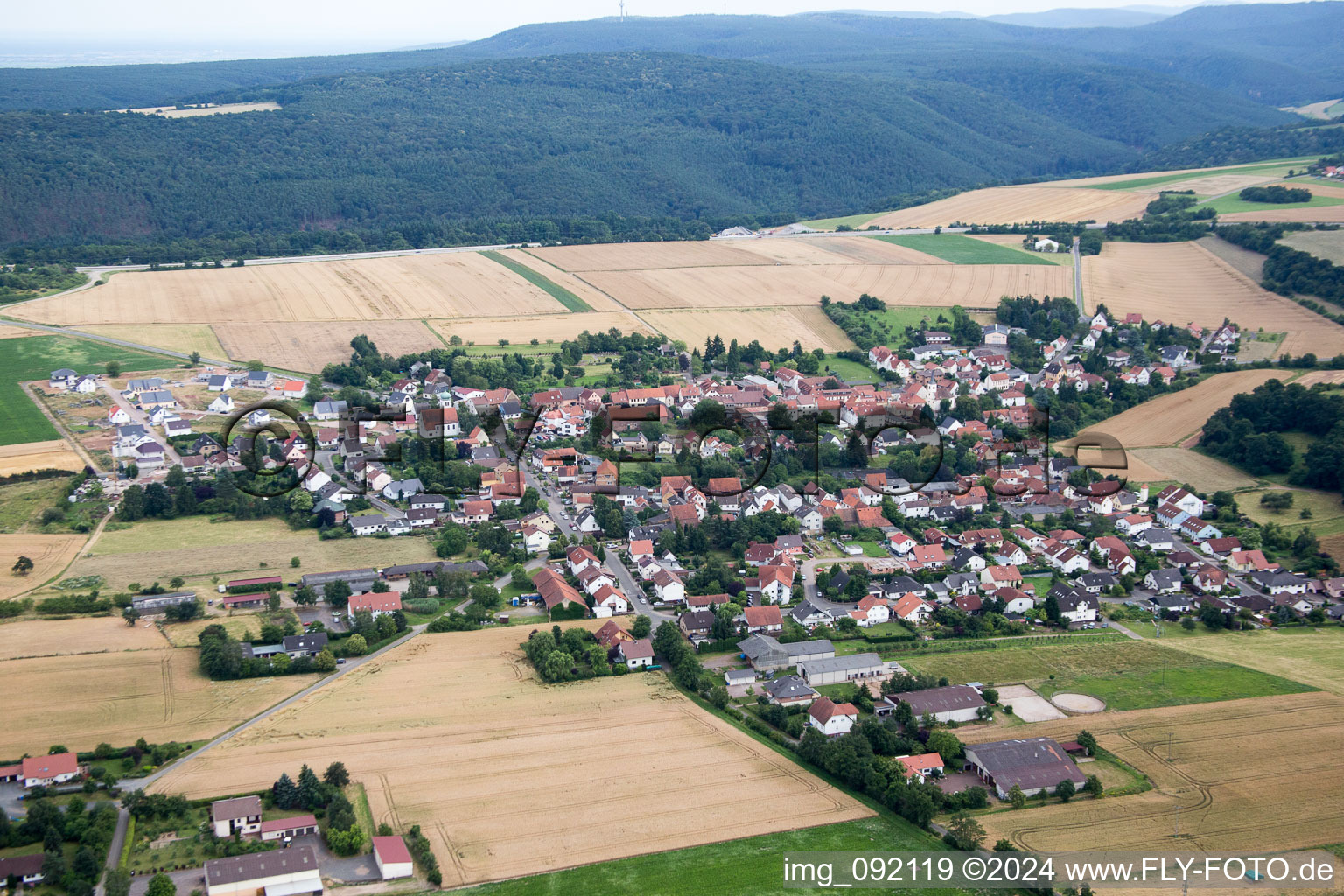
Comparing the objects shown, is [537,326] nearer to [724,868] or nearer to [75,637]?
[75,637]

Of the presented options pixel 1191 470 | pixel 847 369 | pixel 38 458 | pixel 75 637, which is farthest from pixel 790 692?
pixel 847 369

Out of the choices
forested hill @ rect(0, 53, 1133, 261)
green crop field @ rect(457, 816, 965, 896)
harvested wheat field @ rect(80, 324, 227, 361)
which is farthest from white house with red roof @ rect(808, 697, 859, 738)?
forested hill @ rect(0, 53, 1133, 261)

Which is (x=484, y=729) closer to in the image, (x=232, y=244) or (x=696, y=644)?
(x=696, y=644)

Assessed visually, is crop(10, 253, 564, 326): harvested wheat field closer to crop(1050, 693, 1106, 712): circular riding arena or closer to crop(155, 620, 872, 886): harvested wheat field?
crop(155, 620, 872, 886): harvested wheat field

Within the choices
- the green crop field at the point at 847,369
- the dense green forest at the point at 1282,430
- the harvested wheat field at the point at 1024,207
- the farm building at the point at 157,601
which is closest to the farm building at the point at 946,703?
the farm building at the point at 157,601

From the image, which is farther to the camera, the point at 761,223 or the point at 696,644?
the point at 761,223

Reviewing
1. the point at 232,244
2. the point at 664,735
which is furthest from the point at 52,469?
the point at 232,244
